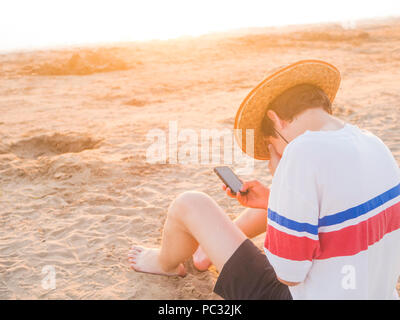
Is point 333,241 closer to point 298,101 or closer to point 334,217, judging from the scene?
point 334,217

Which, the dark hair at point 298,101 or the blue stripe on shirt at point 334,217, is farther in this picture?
the dark hair at point 298,101

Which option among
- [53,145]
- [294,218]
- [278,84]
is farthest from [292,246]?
[53,145]

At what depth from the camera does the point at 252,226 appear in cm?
237

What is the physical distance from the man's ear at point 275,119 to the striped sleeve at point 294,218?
0.33 m

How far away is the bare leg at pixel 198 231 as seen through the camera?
1812 millimetres

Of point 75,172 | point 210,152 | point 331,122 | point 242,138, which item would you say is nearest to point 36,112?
point 75,172

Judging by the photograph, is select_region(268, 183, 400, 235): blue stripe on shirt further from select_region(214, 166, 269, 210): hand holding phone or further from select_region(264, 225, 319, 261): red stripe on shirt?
select_region(214, 166, 269, 210): hand holding phone

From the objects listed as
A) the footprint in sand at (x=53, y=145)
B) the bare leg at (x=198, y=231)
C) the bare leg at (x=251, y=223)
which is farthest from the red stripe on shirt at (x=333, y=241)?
the footprint in sand at (x=53, y=145)

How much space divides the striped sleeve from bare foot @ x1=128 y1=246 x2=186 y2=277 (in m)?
1.30

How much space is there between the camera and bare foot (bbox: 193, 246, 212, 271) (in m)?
2.48

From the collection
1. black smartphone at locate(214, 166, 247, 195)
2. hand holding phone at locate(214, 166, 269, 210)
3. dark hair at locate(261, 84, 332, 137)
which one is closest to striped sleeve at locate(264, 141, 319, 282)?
dark hair at locate(261, 84, 332, 137)

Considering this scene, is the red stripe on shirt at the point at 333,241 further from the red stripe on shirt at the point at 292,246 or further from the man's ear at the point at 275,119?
the man's ear at the point at 275,119

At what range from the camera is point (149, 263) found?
246 centimetres
